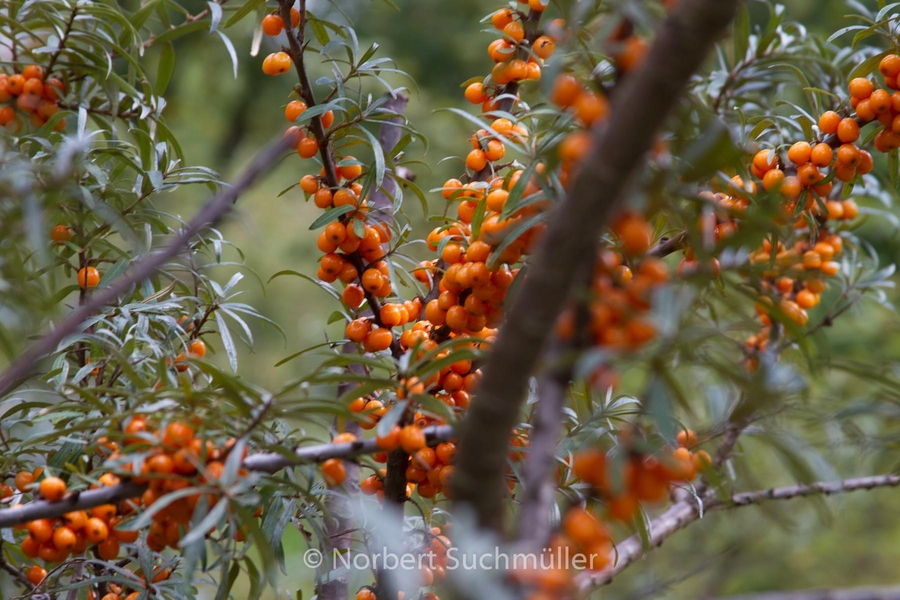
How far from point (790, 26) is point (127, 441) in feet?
4.26

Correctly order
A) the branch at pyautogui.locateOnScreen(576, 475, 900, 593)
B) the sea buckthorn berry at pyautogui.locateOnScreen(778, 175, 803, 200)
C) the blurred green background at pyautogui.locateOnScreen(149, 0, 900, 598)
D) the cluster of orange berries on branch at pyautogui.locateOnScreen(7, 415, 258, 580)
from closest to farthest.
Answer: the cluster of orange berries on branch at pyautogui.locateOnScreen(7, 415, 258, 580), the sea buckthorn berry at pyautogui.locateOnScreen(778, 175, 803, 200), the branch at pyautogui.locateOnScreen(576, 475, 900, 593), the blurred green background at pyautogui.locateOnScreen(149, 0, 900, 598)

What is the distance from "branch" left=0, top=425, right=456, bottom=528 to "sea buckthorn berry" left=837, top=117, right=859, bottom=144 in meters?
0.59

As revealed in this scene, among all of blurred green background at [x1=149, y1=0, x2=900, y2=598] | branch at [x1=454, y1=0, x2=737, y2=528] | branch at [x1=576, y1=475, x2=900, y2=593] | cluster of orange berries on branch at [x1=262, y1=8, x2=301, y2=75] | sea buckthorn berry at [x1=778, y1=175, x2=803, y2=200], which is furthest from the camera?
blurred green background at [x1=149, y1=0, x2=900, y2=598]

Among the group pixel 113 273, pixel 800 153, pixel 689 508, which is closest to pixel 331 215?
pixel 113 273

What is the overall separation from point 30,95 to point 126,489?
69 cm

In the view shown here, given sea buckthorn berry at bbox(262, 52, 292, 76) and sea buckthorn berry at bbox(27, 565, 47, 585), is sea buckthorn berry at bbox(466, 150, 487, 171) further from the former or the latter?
sea buckthorn berry at bbox(27, 565, 47, 585)

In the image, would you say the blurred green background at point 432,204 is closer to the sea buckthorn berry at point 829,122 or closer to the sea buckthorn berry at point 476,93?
the sea buckthorn berry at point 829,122

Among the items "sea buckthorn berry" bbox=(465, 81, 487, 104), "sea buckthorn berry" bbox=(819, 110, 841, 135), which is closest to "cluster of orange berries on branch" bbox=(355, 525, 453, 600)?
"sea buckthorn berry" bbox=(465, 81, 487, 104)

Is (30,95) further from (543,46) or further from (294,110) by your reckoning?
(543,46)

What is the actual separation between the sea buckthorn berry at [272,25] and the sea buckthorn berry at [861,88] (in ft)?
2.13

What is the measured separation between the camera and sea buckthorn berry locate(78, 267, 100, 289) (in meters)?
0.93

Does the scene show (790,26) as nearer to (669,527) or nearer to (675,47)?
(669,527)

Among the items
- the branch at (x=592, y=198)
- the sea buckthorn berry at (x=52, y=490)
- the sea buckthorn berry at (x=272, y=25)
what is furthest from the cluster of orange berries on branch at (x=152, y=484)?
the sea buckthorn berry at (x=272, y=25)

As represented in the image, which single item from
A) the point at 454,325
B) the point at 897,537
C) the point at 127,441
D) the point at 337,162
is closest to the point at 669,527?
the point at 454,325
